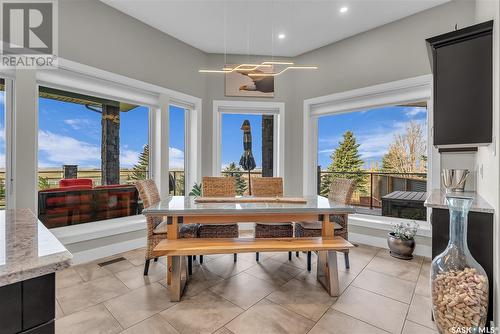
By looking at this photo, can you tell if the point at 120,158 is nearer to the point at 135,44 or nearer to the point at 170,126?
the point at 170,126

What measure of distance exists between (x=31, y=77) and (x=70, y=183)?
4.08 feet

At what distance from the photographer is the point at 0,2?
233 cm

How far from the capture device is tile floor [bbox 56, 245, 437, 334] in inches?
70.7

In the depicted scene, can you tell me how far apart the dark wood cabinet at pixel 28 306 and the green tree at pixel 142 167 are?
10.0 ft

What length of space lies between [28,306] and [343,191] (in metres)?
2.78

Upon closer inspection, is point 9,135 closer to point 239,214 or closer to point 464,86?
point 239,214

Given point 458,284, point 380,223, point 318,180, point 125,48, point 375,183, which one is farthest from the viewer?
point 318,180

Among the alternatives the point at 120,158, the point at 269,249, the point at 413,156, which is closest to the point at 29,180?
the point at 120,158

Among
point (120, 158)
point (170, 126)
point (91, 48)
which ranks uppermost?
point (91, 48)

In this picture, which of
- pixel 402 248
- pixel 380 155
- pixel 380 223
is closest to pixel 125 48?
pixel 380 155

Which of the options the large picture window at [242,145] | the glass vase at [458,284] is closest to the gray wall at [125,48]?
the large picture window at [242,145]

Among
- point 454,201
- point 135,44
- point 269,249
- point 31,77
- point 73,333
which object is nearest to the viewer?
point 454,201

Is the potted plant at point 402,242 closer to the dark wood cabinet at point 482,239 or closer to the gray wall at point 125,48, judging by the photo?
the dark wood cabinet at point 482,239

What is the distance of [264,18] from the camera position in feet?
10.8
